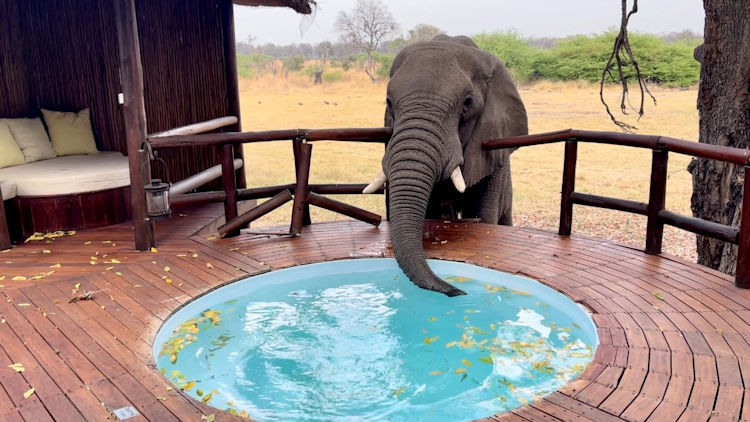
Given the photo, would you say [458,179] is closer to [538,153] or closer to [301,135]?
[301,135]

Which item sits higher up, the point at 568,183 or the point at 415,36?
the point at 415,36

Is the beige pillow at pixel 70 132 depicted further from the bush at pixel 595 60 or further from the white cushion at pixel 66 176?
the bush at pixel 595 60

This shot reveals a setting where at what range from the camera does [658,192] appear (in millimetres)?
4766

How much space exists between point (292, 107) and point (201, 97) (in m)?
18.3

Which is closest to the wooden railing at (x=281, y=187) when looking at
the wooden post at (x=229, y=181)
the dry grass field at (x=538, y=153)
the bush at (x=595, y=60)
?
the wooden post at (x=229, y=181)

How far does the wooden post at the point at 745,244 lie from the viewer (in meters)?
4.05

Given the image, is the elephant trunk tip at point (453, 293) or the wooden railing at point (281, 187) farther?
the wooden railing at point (281, 187)

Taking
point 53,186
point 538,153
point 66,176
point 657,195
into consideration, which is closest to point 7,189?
point 53,186

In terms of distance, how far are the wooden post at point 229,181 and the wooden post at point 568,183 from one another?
2.81 m

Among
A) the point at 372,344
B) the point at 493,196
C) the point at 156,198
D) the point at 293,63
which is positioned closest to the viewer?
the point at 372,344

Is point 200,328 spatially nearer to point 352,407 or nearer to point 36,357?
point 36,357

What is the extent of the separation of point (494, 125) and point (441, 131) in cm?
86

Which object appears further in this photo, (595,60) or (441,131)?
(595,60)

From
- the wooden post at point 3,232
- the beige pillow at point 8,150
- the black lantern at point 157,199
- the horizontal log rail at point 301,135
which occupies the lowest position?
the wooden post at point 3,232
